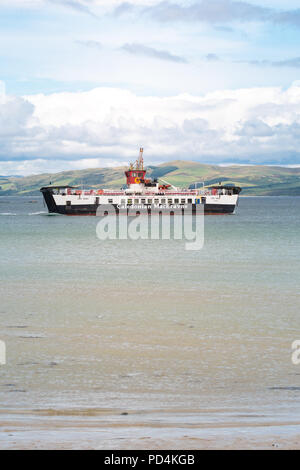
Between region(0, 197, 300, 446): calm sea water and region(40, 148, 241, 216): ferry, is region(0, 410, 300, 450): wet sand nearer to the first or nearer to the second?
region(0, 197, 300, 446): calm sea water

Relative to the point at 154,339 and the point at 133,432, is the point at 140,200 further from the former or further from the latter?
the point at 133,432

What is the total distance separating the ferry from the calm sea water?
77.8 metres

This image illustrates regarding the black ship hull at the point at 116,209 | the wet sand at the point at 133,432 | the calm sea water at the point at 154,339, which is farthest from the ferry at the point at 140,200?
the wet sand at the point at 133,432

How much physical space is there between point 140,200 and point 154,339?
10222cm

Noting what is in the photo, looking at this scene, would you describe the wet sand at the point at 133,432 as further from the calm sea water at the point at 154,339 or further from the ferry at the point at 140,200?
the ferry at the point at 140,200

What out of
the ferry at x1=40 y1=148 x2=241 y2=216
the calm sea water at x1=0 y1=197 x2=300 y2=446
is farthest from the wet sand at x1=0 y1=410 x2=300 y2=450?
the ferry at x1=40 y1=148 x2=241 y2=216

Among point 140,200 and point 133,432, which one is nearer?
point 133,432

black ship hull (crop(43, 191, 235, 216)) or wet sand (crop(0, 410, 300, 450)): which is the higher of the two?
wet sand (crop(0, 410, 300, 450))

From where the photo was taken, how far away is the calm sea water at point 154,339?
1168 cm

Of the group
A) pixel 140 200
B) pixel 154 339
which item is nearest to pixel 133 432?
pixel 154 339

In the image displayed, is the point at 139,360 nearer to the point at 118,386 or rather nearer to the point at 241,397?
the point at 118,386

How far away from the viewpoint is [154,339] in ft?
59.0

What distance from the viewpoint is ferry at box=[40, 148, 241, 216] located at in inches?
4628

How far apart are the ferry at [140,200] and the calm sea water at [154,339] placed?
3062 inches
